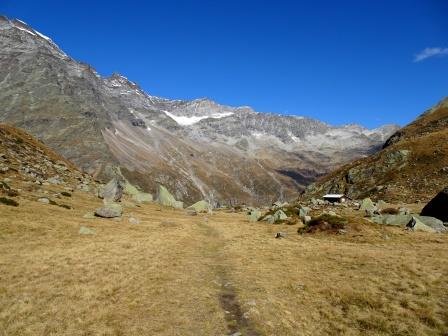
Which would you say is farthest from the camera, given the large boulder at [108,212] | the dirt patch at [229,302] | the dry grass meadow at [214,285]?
the large boulder at [108,212]

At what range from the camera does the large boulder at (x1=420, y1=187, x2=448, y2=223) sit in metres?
55.9

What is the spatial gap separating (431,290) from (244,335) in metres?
11.6

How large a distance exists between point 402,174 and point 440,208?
58931 millimetres

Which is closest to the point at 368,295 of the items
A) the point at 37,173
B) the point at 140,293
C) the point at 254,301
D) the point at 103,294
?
the point at 254,301

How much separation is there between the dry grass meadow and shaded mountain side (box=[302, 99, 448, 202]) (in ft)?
206

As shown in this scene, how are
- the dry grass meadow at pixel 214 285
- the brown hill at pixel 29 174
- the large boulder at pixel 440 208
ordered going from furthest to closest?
1. the brown hill at pixel 29 174
2. the large boulder at pixel 440 208
3. the dry grass meadow at pixel 214 285

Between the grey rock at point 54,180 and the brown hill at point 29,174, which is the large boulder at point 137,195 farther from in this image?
the grey rock at point 54,180

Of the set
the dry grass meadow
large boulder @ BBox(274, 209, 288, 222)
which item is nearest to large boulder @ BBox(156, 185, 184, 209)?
large boulder @ BBox(274, 209, 288, 222)

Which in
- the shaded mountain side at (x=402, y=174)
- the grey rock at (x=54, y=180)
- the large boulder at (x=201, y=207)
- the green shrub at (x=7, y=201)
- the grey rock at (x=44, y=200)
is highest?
the shaded mountain side at (x=402, y=174)

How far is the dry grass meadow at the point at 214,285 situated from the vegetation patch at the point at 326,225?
5.90 m

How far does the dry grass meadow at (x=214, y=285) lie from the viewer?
19.1 meters

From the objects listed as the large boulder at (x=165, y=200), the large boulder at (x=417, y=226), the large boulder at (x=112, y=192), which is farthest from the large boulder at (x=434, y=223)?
the large boulder at (x=165, y=200)

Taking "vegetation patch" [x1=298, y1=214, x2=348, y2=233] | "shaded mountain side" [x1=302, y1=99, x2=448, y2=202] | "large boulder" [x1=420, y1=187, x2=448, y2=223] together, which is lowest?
"vegetation patch" [x1=298, y1=214, x2=348, y2=233]

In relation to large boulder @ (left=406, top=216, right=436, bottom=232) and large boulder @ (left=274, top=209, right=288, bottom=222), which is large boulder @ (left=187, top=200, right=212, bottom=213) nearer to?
large boulder @ (left=274, top=209, right=288, bottom=222)
